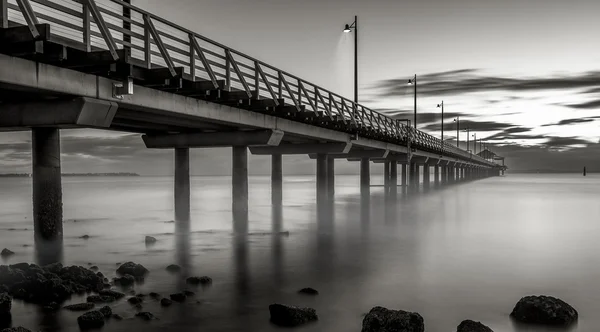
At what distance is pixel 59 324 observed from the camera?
8.11m

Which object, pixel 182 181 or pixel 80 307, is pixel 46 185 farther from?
pixel 182 181

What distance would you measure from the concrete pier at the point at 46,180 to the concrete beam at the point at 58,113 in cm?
110

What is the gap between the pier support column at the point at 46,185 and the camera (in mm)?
15320

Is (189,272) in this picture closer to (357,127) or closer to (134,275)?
(134,275)

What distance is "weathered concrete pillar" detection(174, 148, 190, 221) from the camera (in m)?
26.1

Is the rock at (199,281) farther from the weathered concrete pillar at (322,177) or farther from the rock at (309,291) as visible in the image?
the weathered concrete pillar at (322,177)

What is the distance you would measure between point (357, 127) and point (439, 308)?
72.6 ft

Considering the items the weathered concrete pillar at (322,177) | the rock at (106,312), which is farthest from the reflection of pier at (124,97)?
the weathered concrete pillar at (322,177)

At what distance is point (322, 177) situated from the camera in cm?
4006

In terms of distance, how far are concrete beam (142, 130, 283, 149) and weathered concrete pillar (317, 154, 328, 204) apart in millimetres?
15511

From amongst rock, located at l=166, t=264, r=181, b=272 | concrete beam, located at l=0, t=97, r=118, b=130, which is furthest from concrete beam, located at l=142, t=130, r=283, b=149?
rock, located at l=166, t=264, r=181, b=272

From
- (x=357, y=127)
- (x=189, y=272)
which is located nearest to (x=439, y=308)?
(x=189, y=272)

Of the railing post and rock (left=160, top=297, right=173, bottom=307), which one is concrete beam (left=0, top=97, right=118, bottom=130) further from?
rock (left=160, top=297, right=173, bottom=307)

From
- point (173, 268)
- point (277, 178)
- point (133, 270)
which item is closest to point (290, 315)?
point (133, 270)
